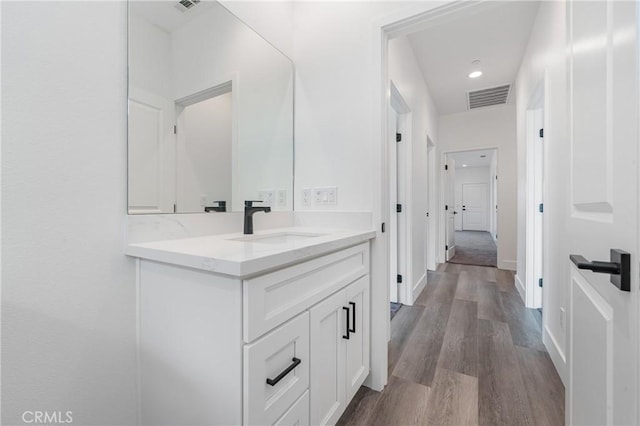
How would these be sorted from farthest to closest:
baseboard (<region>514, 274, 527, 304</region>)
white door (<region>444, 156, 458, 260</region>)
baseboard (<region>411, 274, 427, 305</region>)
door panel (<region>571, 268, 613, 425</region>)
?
white door (<region>444, 156, 458, 260</region>), baseboard (<region>411, 274, 427, 305</region>), baseboard (<region>514, 274, 527, 304</region>), door panel (<region>571, 268, 613, 425</region>)

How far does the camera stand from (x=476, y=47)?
2.90 m

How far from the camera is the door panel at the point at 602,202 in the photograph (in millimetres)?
544

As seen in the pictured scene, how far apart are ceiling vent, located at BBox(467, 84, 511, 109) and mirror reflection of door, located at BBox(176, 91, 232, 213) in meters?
3.97

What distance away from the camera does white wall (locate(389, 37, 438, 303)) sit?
258cm

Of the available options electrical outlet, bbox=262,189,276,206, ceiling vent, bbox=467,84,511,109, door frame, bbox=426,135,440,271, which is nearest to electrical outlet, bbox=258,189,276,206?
electrical outlet, bbox=262,189,276,206

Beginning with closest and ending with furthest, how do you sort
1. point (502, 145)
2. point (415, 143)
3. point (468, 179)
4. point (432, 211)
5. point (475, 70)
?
point (415, 143) → point (475, 70) → point (432, 211) → point (502, 145) → point (468, 179)

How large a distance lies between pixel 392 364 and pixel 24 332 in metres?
1.80

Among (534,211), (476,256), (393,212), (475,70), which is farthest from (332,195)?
(476,256)

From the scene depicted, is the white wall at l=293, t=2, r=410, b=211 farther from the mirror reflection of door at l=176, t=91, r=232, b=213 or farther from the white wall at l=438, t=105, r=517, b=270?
the white wall at l=438, t=105, r=517, b=270

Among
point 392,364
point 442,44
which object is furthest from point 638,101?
point 442,44

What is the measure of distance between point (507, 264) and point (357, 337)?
4.06 metres

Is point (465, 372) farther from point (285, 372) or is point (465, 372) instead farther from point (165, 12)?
point (165, 12)

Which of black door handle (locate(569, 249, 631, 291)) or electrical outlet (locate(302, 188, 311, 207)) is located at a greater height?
electrical outlet (locate(302, 188, 311, 207))

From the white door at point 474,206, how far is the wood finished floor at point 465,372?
8.75 metres
